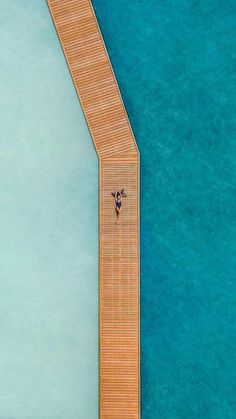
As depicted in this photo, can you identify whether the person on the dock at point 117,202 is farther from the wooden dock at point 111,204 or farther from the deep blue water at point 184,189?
the deep blue water at point 184,189

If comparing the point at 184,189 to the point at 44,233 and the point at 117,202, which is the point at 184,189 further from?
the point at 44,233

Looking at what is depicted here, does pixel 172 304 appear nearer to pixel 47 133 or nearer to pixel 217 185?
pixel 217 185

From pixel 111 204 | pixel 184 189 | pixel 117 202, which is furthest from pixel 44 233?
pixel 184 189

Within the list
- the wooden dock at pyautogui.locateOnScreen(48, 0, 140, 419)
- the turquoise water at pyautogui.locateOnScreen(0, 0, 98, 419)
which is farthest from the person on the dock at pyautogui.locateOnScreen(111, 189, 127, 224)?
the turquoise water at pyautogui.locateOnScreen(0, 0, 98, 419)

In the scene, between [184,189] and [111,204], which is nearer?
[111,204]

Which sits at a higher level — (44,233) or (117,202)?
(117,202)

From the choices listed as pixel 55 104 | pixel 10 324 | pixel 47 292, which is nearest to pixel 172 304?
pixel 47 292
